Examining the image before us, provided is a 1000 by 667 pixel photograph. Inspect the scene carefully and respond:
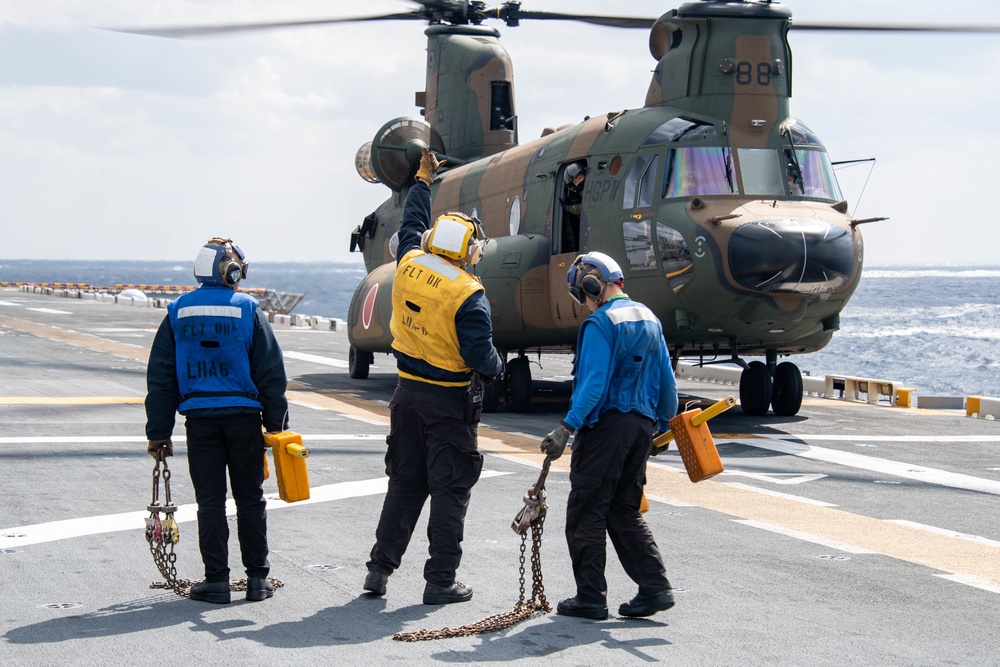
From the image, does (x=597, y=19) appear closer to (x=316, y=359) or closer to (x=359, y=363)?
(x=359, y=363)

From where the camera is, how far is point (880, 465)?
13789 mm

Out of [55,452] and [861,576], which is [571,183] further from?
[861,576]

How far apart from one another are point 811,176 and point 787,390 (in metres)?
3.33

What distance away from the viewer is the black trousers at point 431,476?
733cm

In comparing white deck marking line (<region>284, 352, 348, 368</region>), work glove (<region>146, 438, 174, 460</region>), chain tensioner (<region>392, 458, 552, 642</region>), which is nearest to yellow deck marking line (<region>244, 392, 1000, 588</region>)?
chain tensioner (<region>392, 458, 552, 642</region>)

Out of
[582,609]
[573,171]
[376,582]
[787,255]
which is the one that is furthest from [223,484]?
[573,171]

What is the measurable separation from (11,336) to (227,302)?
27406mm

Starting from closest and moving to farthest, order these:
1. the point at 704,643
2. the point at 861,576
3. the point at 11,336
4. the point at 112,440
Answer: the point at 704,643 < the point at 861,576 < the point at 112,440 < the point at 11,336

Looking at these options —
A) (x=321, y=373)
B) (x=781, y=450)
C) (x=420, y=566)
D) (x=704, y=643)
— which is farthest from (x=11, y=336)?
(x=704, y=643)

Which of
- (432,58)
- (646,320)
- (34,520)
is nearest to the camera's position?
(646,320)

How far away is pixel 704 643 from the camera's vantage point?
21.5ft

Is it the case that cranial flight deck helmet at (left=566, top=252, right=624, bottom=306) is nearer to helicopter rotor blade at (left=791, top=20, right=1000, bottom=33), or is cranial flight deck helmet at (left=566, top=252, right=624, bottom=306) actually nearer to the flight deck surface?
the flight deck surface

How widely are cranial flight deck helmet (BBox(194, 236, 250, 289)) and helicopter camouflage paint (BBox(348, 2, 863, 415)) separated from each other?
29.2 feet

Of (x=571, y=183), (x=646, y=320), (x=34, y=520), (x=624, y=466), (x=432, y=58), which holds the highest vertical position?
(x=432, y=58)
